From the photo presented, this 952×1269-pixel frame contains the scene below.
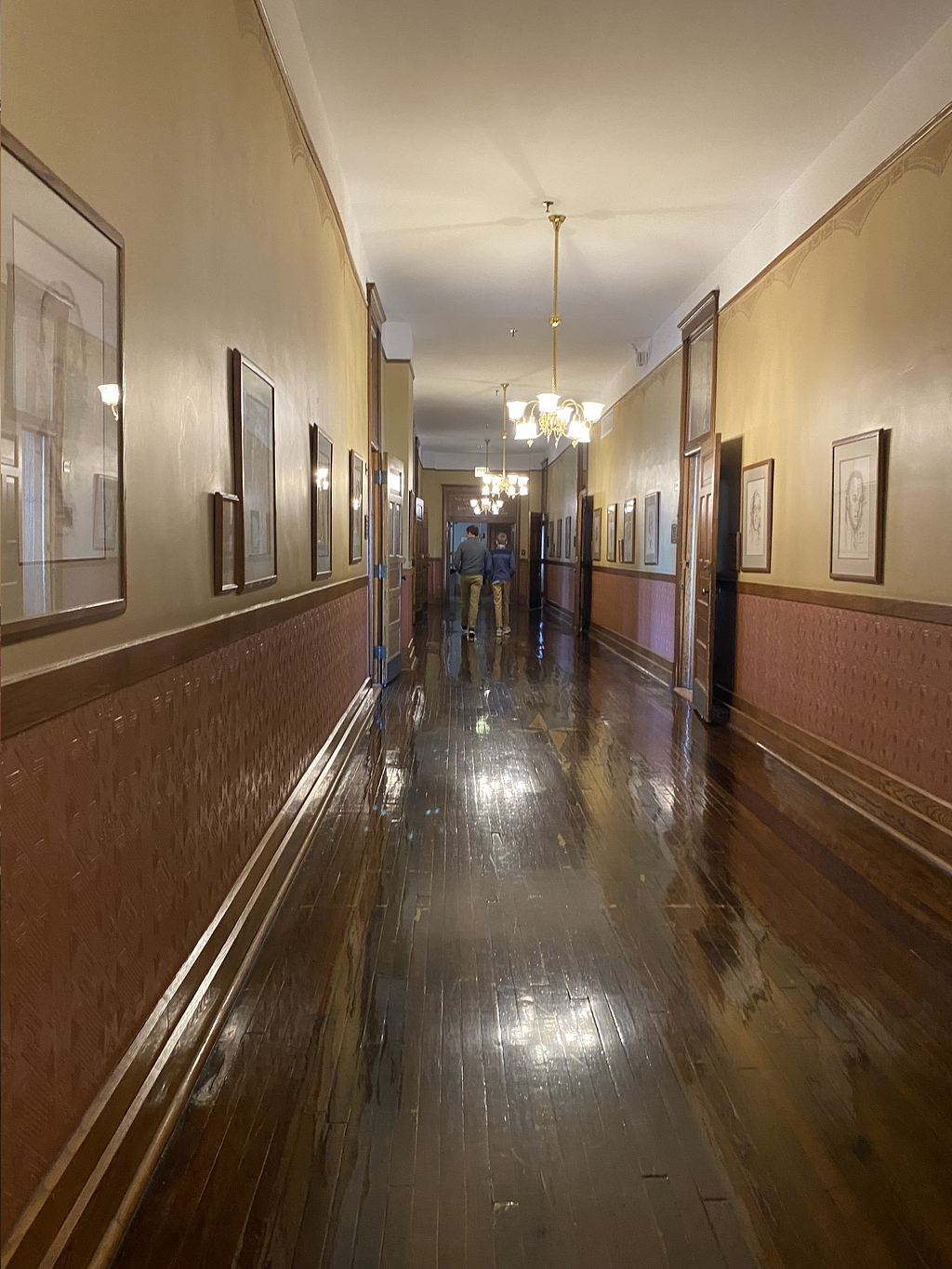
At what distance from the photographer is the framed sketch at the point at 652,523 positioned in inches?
402

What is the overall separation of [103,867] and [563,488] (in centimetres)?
1693

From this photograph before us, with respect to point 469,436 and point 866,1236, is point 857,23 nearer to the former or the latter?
point 866,1236

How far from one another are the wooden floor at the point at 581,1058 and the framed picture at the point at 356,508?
2.94 metres

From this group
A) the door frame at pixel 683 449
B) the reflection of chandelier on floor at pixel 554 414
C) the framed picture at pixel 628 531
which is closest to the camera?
the door frame at pixel 683 449

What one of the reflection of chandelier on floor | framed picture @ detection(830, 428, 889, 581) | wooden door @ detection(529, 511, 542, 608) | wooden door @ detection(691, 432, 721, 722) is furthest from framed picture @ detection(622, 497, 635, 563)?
wooden door @ detection(529, 511, 542, 608)

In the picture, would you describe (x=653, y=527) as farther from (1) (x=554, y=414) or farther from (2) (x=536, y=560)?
(2) (x=536, y=560)

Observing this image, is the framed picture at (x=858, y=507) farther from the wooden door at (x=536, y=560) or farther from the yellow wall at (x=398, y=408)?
the wooden door at (x=536, y=560)

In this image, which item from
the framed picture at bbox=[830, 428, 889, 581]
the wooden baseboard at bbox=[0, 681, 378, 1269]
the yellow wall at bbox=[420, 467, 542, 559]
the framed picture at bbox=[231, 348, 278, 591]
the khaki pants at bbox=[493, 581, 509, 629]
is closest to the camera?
the wooden baseboard at bbox=[0, 681, 378, 1269]

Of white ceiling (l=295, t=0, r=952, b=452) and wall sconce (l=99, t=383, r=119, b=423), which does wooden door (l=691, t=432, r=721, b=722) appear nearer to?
white ceiling (l=295, t=0, r=952, b=452)

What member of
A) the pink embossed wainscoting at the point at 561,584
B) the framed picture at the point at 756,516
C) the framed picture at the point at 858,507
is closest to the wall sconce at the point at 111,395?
the framed picture at the point at 858,507

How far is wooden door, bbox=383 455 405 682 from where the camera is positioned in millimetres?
8953

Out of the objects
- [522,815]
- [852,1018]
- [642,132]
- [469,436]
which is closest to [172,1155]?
[852,1018]

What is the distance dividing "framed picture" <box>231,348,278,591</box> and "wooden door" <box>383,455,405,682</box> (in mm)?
4950

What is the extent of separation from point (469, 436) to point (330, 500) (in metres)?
15.4
